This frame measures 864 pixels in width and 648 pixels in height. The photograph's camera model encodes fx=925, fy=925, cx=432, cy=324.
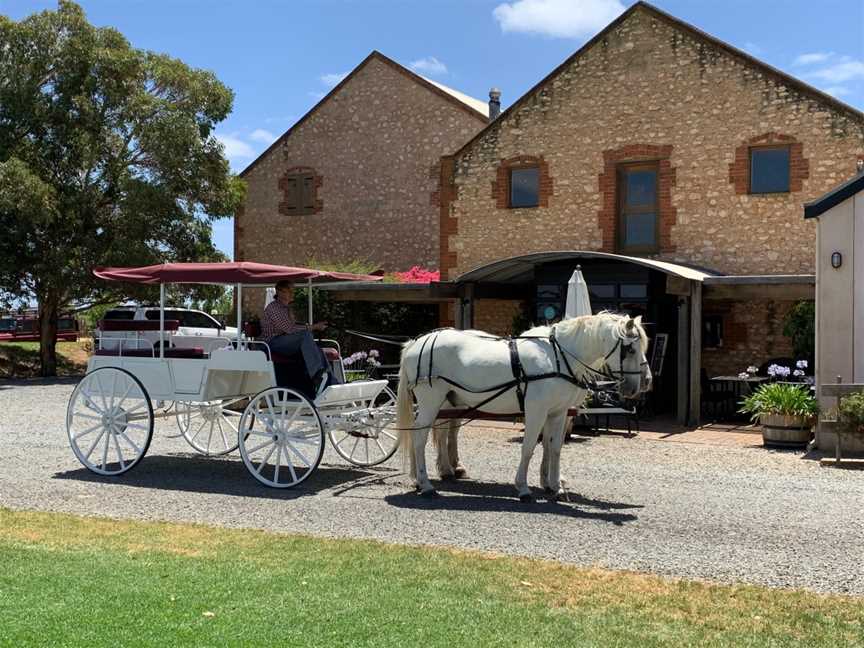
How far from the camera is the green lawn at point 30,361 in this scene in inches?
1044

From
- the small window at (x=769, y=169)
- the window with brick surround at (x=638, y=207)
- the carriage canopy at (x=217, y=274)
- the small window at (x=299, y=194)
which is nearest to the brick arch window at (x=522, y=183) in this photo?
the window with brick surround at (x=638, y=207)

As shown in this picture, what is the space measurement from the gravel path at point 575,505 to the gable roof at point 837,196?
334cm

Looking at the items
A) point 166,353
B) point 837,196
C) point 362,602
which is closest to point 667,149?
Result: point 837,196

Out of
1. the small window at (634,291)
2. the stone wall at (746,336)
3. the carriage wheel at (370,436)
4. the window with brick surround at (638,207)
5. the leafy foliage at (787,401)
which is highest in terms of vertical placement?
the window with brick surround at (638,207)

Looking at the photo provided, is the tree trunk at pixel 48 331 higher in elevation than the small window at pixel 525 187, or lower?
lower

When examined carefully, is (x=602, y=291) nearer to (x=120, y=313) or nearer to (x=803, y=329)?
(x=803, y=329)

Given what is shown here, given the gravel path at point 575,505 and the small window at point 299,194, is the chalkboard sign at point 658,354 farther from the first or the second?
the small window at point 299,194

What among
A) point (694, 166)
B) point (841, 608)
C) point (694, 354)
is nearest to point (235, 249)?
point (694, 166)

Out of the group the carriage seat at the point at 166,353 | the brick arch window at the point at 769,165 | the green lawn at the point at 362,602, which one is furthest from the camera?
the brick arch window at the point at 769,165

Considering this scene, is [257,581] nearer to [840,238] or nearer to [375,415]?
[375,415]

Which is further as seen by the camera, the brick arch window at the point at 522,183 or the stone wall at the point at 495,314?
the stone wall at the point at 495,314

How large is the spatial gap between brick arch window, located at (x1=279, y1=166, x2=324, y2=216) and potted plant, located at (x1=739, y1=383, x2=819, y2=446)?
16973 mm

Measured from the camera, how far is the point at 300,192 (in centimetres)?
2722

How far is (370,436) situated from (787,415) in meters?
5.90
